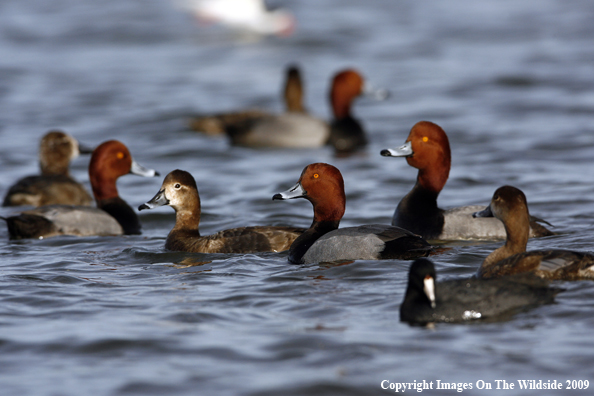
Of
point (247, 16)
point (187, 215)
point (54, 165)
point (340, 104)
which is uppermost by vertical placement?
point (247, 16)

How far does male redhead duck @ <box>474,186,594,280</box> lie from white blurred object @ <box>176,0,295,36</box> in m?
20.1

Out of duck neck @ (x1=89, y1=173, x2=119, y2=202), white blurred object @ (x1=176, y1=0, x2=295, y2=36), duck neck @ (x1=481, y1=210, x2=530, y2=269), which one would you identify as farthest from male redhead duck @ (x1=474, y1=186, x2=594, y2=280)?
white blurred object @ (x1=176, y1=0, x2=295, y2=36)

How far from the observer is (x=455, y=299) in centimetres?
547

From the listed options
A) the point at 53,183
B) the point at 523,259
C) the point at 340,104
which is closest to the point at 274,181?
the point at 53,183

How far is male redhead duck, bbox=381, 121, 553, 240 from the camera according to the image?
818 centimetres

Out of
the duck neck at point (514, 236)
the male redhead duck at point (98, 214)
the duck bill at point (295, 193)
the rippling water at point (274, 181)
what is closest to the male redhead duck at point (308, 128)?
the rippling water at point (274, 181)

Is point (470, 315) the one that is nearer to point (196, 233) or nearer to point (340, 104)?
point (196, 233)

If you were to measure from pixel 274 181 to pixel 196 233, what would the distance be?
13.6 feet

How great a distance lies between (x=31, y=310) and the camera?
20.0 feet

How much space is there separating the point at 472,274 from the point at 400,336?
166cm

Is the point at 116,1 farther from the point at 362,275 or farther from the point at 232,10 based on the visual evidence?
the point at 362,275

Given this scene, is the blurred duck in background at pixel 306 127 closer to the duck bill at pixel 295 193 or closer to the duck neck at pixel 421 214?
the duck neck at pixel 421 214

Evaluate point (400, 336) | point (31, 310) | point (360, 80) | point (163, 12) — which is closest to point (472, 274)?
point (400, 336)

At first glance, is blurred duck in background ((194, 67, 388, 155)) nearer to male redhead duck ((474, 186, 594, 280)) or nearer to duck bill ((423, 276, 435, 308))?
male redhead duck ((474, 186, 594, 280))
